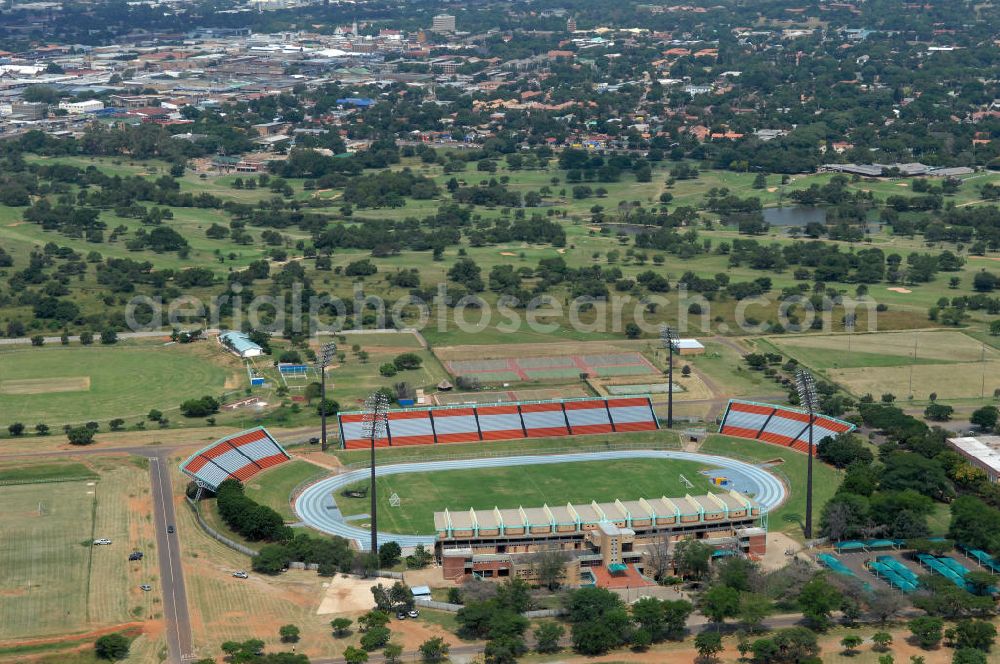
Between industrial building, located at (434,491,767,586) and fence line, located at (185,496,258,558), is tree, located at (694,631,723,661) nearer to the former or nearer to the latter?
industrial building, located at (434,491,767,586)

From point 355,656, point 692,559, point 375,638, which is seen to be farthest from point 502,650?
point 692,559

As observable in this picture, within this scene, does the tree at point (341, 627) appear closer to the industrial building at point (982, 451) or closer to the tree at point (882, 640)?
the tree at point (882, 640)

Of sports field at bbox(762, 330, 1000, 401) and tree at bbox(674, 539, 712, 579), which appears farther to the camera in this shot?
sports field at bbox(762, 330, 1000, 401)

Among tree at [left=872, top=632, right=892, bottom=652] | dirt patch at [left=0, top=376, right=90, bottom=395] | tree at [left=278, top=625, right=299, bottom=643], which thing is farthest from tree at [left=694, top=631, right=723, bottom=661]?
dirt patch at [left=0, top=376, right=90, bottom=395]

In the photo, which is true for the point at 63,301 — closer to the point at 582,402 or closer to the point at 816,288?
the point at 582,402

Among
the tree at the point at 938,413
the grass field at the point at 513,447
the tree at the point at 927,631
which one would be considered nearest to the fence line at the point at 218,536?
the grass field at the point at 513,447

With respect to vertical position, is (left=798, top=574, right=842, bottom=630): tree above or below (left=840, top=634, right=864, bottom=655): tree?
above

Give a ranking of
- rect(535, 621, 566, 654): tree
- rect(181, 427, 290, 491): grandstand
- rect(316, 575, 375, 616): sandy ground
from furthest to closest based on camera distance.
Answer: rect(181, 427, 290, 491): grandstand
rect(316, 575, 375, 616): sandy ground
rect(535, 621, 566, 654): tree

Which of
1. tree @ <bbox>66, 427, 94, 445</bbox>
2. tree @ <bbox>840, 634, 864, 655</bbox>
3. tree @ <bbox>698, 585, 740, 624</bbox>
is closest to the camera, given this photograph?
tree @ <bbox>840, 634, 864, 655</bbox>
